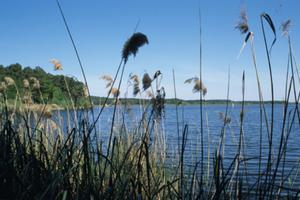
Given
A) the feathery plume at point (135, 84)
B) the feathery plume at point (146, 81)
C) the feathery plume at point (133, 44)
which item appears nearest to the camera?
the feathery plume at point (133, 44)

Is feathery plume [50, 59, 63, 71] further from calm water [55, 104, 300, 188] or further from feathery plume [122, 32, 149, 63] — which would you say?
feathery plume [122, 32, 149, 63]

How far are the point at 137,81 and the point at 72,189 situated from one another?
2.01 m

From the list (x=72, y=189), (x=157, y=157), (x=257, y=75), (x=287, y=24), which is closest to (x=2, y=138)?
(x=72, y=189)

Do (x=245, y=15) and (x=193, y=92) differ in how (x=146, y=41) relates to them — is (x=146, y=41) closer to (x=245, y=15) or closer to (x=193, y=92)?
(x=245, y=15)

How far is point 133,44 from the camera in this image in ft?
6.95

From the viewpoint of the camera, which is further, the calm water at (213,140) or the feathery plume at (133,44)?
the calm water at (213,140)

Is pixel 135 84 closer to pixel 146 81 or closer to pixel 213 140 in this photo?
pixel 146 81

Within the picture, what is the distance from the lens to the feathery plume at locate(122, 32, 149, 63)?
2086mm

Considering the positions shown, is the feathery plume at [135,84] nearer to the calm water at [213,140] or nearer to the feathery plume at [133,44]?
the calm water at [213,140]

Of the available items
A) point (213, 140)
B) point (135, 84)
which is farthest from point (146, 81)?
point (213, 140)

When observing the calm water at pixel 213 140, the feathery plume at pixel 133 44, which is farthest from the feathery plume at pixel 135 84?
the feathery plume at pixel 133 44

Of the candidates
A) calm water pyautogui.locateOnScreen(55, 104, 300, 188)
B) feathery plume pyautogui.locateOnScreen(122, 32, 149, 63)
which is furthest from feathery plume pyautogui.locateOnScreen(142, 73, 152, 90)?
feathery plume pyautogui.locateOnScreen(122, 32, 149, 63)

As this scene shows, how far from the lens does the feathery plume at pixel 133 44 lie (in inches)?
82.1

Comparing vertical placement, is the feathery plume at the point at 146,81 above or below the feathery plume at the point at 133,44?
below
